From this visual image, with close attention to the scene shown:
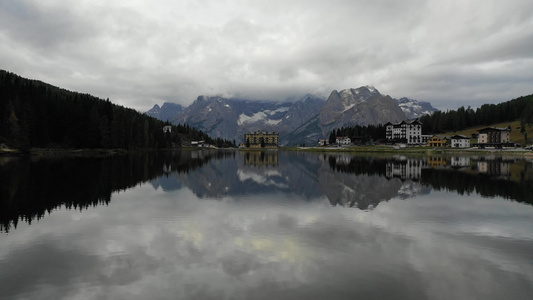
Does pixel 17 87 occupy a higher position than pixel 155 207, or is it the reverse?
pixel 17 87

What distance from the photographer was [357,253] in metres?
17.8

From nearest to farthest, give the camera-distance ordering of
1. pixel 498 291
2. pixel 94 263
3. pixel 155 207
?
pixel 498 291 → pixel 94 263 → pixel 155 207

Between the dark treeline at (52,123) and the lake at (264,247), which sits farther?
the dark treeline at (52,123)

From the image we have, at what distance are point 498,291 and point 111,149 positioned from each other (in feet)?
560

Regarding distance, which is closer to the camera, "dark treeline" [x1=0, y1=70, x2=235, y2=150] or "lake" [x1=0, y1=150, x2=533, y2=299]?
"lake" [x1=0, y1=150, x2=533, y2=299]

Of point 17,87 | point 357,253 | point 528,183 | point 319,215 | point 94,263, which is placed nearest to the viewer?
point 94,263

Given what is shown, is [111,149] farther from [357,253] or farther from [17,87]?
[357,253]

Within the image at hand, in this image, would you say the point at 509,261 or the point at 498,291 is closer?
the point at 498,291

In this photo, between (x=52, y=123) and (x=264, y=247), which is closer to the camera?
(x=264, y=247)

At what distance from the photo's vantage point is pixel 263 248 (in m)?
18.8

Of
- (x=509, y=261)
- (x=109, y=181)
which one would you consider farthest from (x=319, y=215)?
(x=109, y=181)

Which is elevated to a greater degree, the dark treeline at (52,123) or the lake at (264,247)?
the dark treeline at (52,123)

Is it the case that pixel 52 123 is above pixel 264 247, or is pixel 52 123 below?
above

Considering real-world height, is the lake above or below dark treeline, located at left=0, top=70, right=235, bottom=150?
below
